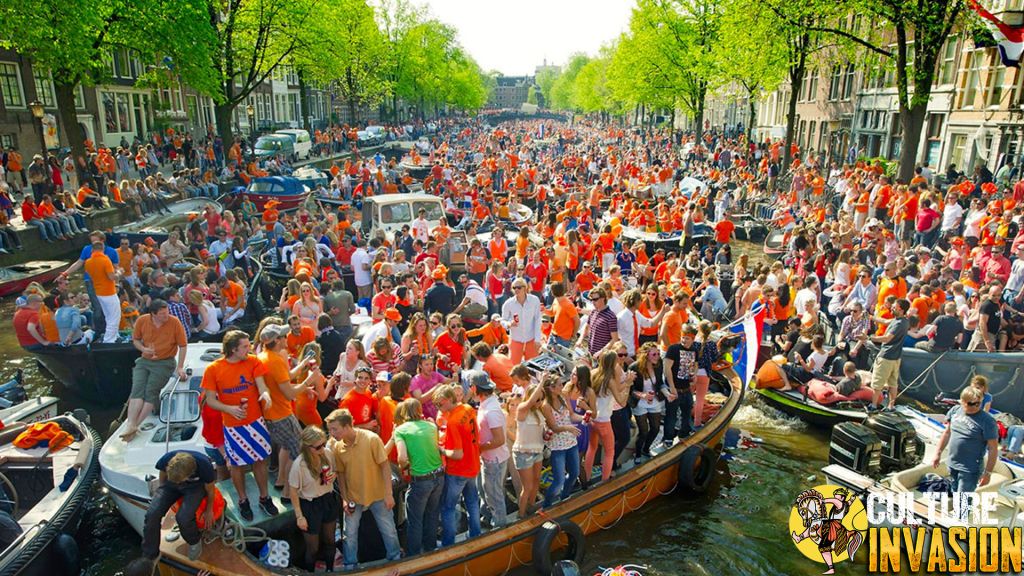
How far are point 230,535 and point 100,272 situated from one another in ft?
20.1

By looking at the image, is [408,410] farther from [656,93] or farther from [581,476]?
[656,93]

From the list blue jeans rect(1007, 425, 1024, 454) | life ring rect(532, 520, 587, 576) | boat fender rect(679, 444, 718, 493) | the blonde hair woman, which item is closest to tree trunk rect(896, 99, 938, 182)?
blue jeans rect(1007, 425, 1024, 454)

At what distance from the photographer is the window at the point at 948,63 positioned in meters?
25.1

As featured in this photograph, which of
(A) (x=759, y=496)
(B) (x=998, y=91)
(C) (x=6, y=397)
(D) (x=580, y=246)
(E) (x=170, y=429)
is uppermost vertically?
(B) (x=998, y=91)

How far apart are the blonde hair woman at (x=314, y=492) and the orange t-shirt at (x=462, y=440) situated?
981 millimetres

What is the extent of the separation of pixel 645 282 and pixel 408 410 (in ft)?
27.6

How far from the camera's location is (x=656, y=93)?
40.9m

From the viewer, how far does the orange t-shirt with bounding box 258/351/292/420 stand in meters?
5.75

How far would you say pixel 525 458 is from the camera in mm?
6238

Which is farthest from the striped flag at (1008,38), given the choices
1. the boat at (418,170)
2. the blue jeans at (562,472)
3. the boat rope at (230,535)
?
the boat at (418,170)

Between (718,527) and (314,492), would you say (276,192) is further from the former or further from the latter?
(718,527)

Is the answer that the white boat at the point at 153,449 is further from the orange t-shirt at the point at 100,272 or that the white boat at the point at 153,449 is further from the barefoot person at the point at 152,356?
the orange t-shirt at the point at 100,272

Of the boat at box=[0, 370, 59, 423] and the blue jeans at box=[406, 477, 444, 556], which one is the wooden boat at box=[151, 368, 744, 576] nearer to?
the blue jeans at box=[406, 477, 444, 556]

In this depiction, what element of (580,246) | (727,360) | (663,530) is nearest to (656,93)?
(580,246)
